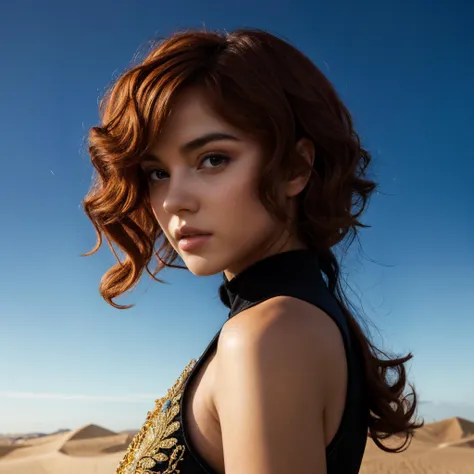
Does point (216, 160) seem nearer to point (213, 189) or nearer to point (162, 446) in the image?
point (213, 189)

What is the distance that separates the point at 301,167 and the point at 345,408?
777 millimetres

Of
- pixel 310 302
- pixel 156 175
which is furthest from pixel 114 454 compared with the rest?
pixel 310 302

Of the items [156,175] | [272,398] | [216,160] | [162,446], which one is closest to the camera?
[272,398]

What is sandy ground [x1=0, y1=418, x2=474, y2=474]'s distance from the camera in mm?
19750

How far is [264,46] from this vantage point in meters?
2.13

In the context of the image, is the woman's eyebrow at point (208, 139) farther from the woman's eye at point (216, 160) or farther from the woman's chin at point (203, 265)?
the woman's chin at point (203, 265)

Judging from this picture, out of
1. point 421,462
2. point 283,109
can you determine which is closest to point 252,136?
point 283,109

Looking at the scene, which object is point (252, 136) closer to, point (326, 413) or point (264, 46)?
point (264, 46)

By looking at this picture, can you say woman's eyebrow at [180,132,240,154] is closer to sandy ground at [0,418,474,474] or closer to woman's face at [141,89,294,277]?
woman's face at [141,89,294,277]

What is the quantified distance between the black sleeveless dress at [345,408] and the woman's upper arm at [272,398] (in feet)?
0.71

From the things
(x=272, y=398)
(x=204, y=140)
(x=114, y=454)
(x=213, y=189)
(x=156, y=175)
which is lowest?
(x=272, y=398)

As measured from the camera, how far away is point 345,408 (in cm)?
169

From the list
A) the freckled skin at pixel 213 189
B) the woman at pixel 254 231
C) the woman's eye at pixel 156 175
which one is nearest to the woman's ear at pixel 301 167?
the woman at pixel 254 231

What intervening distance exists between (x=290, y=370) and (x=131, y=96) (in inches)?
43.9
